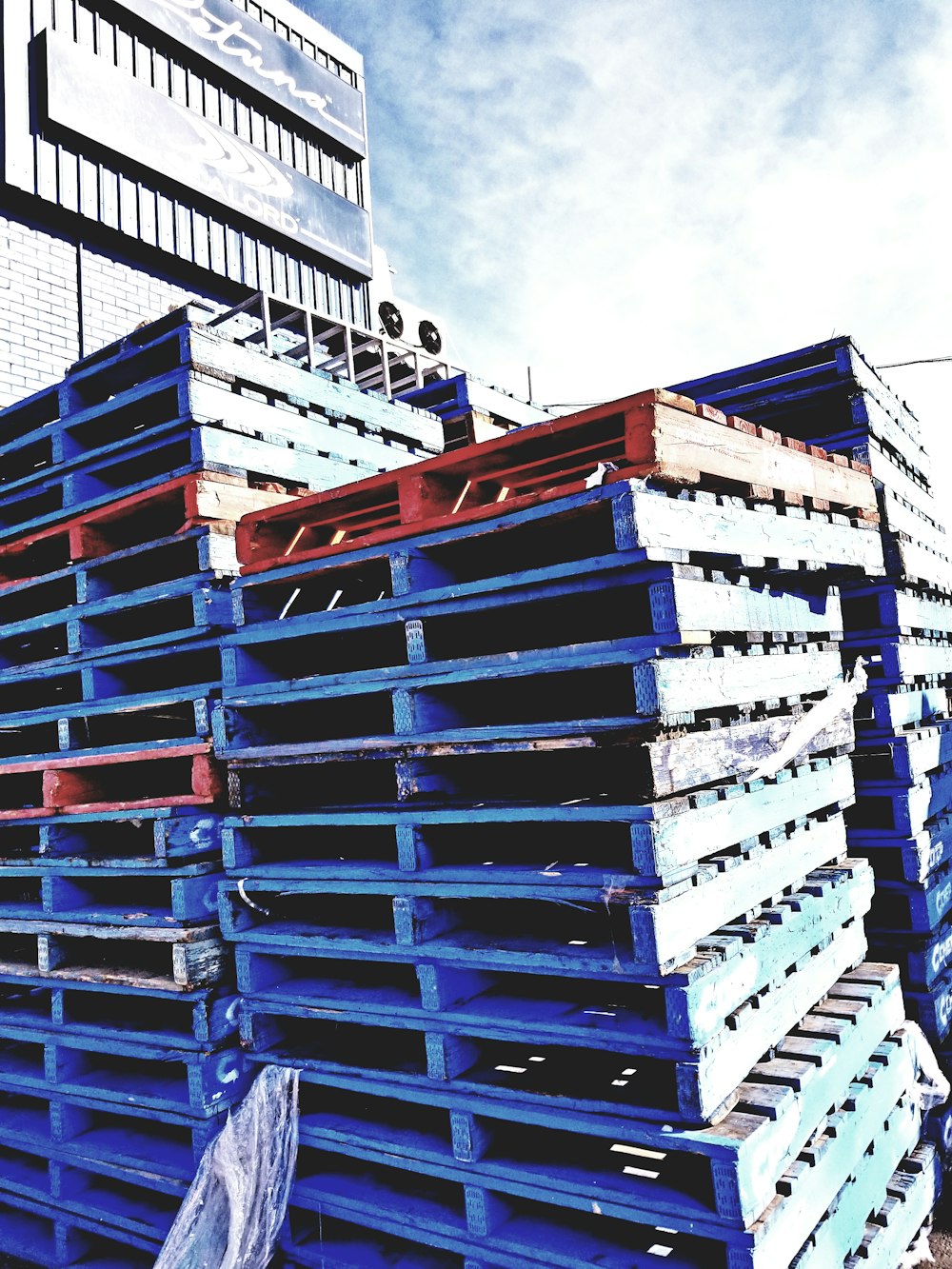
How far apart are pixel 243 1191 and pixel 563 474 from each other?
2.60 meters

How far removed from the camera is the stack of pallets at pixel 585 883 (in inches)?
92.4

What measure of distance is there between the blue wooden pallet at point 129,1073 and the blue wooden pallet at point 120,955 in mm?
239

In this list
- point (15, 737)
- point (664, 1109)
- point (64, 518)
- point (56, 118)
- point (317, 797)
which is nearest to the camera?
point (664, 1109)

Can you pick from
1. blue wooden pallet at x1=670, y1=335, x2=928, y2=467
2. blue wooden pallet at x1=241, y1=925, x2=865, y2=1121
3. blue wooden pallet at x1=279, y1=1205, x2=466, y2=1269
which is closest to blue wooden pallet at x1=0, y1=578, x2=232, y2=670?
blue wooden pallet at x1=241, y1=925, x2=865, y2=1121

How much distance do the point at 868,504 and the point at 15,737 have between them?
4.60 m

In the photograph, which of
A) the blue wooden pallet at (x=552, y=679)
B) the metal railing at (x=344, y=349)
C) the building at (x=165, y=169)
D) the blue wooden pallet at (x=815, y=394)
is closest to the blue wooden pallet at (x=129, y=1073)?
the blue wooden pallet at (x=552, y=679)

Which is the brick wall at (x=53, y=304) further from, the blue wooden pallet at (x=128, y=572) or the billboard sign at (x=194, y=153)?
the blue wooden pallet at (x=128, y=572)

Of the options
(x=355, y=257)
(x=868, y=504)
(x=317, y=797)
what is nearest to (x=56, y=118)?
(x=355, y=257)

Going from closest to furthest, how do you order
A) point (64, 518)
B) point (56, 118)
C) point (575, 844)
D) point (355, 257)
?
point (575, 844) < point (64, 518) < point (56, 118) < point (355, 257)

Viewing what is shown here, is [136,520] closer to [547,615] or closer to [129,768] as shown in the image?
[129,768]

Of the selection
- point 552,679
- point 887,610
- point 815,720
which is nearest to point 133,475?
point 552,679

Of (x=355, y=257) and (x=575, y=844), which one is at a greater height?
(x=355, y=257)

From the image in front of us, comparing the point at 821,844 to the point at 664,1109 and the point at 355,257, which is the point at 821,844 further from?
the point at 355,257

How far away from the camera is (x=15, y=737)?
4812mm
